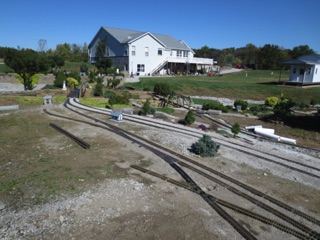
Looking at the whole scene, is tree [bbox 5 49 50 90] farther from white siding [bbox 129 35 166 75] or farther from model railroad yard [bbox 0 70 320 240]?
white siding [bbox 129 35 166 75]

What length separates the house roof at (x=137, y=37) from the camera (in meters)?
47.3

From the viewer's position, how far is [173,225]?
5270 millimetres

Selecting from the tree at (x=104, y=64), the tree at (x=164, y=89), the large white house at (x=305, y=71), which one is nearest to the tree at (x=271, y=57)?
the large white house at (x=305, y=71)

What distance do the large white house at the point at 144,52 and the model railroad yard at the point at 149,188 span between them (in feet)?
122

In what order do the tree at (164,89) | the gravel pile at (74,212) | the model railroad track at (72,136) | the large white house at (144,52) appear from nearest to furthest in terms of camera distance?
the gravel pile at (74,212)
the model railroad track at (72,136)
the tree at (164,89)
the large white house at (144,52)

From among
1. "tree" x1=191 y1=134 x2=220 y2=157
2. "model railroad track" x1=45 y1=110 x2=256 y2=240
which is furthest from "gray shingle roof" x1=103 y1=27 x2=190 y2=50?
"model railroad track" x1=45 y1=110 x2=256 y2=240

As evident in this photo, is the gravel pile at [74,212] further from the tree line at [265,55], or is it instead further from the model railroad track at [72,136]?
the tree line at [265,55]

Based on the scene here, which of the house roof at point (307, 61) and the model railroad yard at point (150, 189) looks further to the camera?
the house roof at point (307, 61)

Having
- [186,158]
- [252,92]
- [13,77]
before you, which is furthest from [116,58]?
[186,158]

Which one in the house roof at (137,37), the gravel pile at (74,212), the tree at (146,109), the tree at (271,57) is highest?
the house roof at (137,37)

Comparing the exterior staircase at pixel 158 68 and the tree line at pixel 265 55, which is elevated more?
the tree line at pixel 265 55

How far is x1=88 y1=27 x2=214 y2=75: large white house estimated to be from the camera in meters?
46.8

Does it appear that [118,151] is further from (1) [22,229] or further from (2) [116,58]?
(2) [116,58]

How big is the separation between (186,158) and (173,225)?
3.81m
